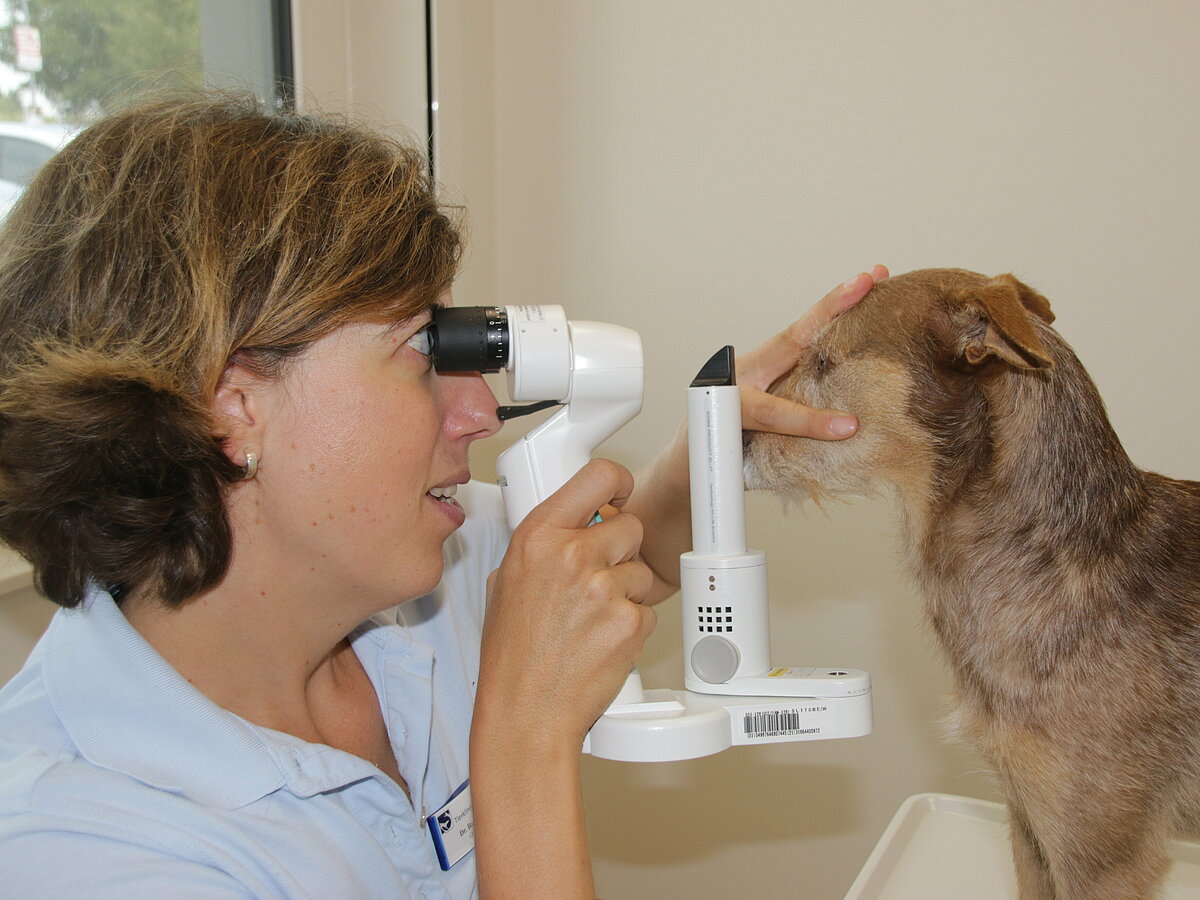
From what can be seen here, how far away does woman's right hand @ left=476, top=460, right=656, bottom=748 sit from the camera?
3.01ft

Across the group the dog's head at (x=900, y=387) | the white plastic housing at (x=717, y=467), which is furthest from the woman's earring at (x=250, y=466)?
the dog's head at (x=900, y=387)

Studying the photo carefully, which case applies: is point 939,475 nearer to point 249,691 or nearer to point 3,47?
point 249,691

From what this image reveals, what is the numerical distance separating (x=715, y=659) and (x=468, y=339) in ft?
1.39

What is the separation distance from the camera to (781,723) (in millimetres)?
948

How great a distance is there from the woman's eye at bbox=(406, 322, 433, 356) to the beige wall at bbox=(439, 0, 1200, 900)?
1218 mm

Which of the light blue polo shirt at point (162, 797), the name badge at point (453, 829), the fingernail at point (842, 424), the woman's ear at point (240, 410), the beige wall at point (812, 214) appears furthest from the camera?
the beige wall at point (812, 214)

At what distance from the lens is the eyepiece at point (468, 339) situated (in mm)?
944

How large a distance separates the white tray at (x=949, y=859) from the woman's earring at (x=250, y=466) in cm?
93

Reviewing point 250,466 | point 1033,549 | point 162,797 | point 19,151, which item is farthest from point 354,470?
point 19,151

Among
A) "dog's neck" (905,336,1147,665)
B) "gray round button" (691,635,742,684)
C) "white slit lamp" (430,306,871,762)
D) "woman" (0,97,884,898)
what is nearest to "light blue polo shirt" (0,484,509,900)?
"woman" (0,97,884,898)

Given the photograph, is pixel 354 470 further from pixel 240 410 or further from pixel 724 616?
pixel 724 616

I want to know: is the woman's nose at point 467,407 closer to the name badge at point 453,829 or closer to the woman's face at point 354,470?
the woman's face at point 354,470

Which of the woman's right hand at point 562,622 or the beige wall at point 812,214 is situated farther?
the beige wall at point 812,214

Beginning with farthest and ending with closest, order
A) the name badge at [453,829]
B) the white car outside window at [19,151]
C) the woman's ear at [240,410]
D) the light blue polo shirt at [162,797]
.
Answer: the white car outside window at [19,151]
the name badge at [453,829]
the woman's ear at [240,410]
the light blue polo shirt at [162,797]
